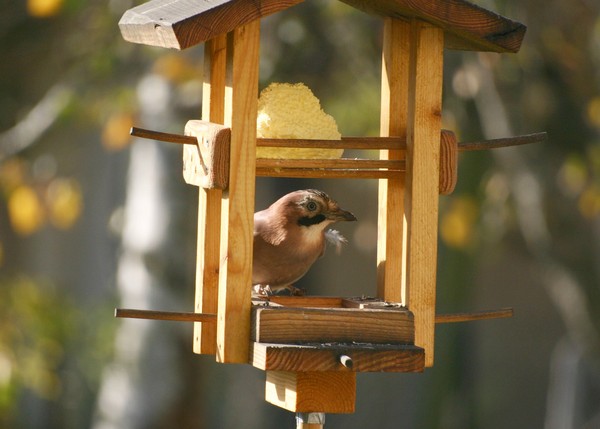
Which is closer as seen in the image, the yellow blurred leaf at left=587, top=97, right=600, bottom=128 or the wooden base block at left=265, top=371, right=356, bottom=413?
the wooden base block at left=265, top=371, right=356, bottom=413

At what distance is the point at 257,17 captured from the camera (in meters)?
2.96

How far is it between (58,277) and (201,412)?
4499 mm

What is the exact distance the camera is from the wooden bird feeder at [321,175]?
291 centimetres

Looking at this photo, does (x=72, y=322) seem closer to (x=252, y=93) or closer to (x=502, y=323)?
(x=502, y=323)

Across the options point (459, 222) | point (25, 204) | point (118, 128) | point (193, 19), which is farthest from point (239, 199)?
point (25, 204)

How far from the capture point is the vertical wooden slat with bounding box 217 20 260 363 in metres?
2.98

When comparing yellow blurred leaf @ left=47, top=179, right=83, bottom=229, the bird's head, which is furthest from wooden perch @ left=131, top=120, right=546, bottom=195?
yellow blurred leaf @ left=47, top=179, right=83, bottom=229

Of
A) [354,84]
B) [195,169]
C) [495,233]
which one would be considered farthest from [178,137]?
[495,233]

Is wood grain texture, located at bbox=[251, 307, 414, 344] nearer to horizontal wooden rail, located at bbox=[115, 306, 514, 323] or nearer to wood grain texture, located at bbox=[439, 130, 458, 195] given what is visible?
horizontal wooden rail, located at bbox=[115, 306, 514, 323]

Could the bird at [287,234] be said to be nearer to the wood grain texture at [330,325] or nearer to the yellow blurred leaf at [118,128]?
the wood grain texture at [330,325]

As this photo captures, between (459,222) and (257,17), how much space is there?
4.63 metres

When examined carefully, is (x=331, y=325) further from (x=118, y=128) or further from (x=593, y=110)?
(x=118, y=128)

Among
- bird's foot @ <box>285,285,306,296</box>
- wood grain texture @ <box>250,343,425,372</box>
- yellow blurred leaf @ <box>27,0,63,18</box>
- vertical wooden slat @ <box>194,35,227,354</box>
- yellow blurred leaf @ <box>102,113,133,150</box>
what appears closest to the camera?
wood grain texture @ <box>250,343,425,372</box>

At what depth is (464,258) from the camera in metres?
7.84
